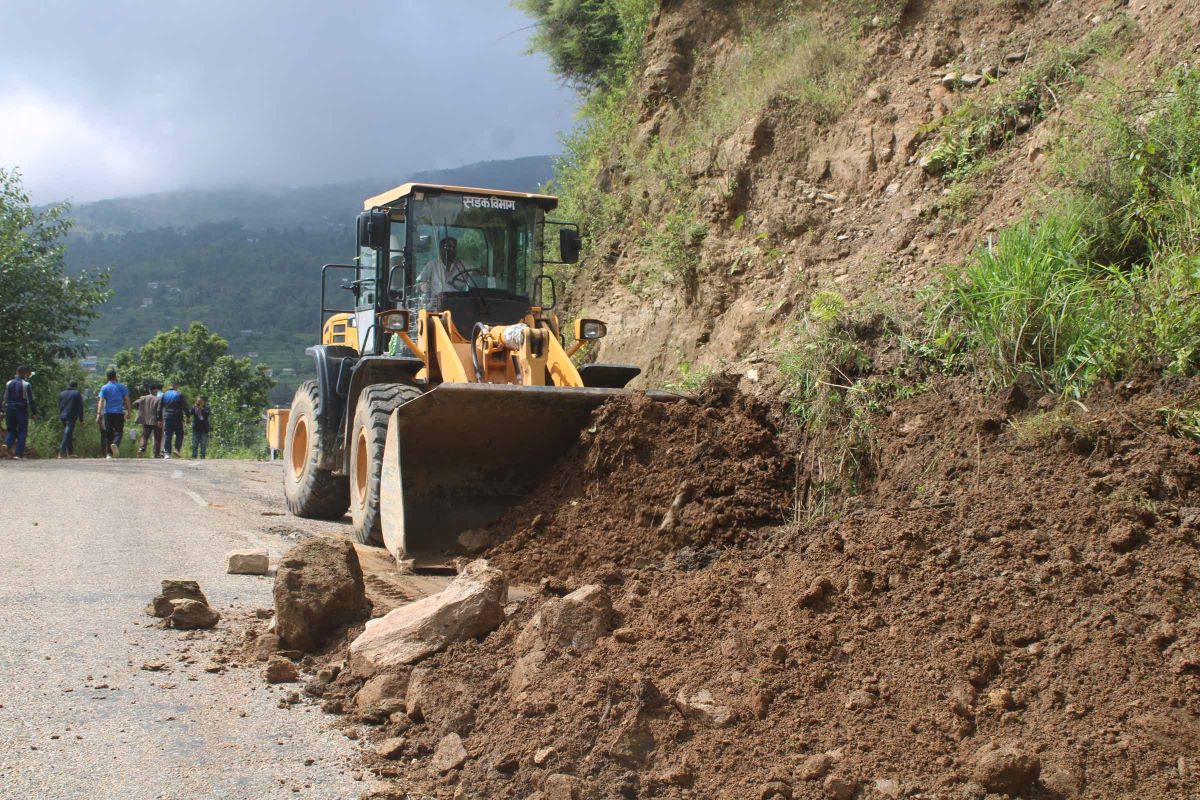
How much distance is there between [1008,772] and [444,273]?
689 cm

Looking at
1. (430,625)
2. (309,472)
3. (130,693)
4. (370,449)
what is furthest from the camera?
(309,472)

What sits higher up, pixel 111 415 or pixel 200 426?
pixel 111 415

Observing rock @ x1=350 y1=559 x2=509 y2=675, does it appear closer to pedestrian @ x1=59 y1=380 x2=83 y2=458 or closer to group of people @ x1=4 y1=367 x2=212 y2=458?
group of people @ x1=4 y1=367 x2=212 y2=458

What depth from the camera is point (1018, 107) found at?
28.9 feet

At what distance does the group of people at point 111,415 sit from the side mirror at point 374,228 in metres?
12.9

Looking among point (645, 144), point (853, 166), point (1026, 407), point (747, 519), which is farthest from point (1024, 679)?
point (645, 144)

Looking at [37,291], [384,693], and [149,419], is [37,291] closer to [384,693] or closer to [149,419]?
[149,419]

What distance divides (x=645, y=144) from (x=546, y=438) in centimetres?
883

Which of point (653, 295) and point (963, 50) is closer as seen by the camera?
point (963, 50)

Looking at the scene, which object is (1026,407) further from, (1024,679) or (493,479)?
(493,479)

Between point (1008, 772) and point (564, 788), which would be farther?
point (564, 788)

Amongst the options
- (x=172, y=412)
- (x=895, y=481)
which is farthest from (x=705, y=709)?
(x=172, y=412)

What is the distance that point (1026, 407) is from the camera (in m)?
5.58

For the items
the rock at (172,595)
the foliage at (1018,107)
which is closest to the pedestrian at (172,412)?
the foliage at (1018,107)
